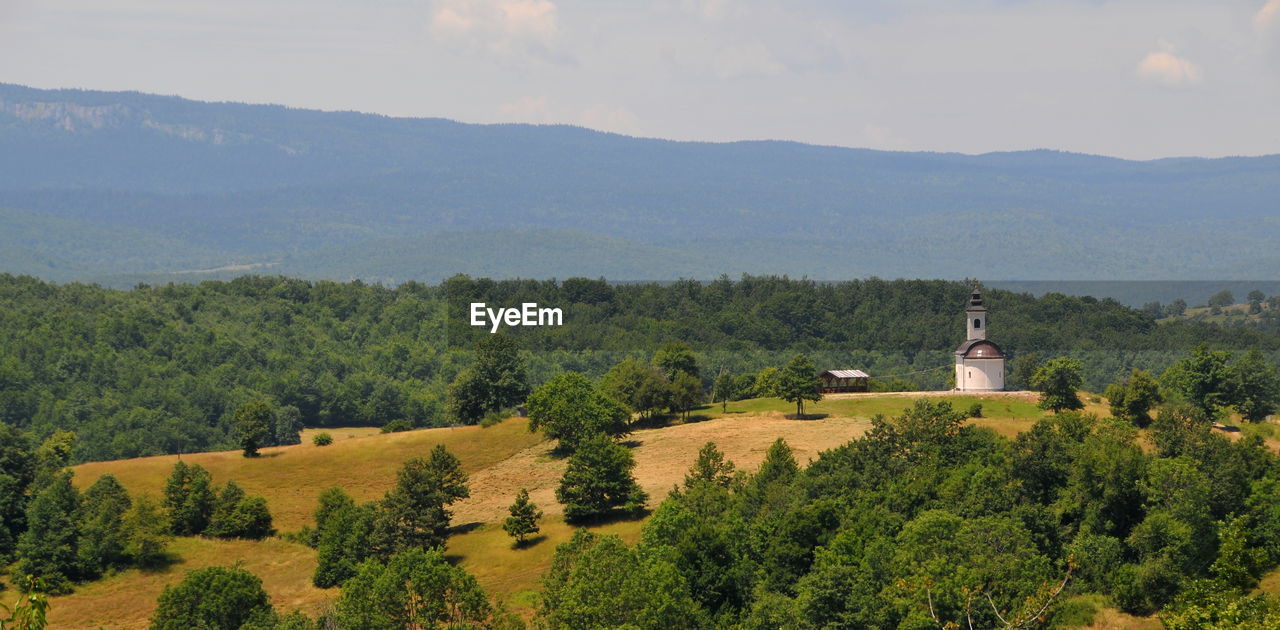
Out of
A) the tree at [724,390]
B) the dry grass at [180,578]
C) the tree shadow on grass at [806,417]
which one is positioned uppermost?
the tree at [724,390]

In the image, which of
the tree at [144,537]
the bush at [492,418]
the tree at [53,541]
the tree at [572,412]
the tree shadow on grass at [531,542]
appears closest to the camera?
the tree at [53,541]

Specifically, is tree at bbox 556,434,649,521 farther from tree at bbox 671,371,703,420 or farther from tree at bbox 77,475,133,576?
tree at bbox 77,475,133,576

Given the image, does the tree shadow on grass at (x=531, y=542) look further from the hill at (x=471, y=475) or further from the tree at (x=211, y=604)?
the tree at (x=211, y=604)

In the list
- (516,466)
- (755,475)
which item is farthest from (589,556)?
(516,466)

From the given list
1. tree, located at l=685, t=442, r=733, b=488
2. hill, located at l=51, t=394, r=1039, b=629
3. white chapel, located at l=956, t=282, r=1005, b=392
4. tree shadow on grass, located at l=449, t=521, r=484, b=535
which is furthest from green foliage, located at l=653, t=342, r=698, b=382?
tree, located at l=685, t=442, r=733, b=488

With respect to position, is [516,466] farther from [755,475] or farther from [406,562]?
[406,562]

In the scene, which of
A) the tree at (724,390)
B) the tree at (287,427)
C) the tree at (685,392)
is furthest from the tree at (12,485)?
the tree at (724,390)
